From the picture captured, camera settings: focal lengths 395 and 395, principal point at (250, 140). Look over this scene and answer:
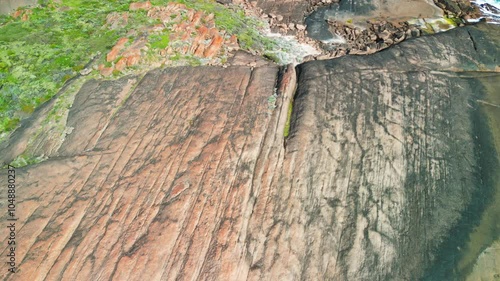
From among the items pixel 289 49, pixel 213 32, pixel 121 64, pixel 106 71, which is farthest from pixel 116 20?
pixel 289 49

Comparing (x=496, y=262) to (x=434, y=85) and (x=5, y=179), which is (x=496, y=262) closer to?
(x=434, y=85)

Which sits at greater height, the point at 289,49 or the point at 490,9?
the point at 490,9

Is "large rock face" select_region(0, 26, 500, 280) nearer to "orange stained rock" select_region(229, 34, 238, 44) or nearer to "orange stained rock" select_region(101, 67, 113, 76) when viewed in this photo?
"orange stained rock" select_region(101, 67, 113, 76)

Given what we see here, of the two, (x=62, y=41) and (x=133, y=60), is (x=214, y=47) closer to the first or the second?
(x=133, y=60)

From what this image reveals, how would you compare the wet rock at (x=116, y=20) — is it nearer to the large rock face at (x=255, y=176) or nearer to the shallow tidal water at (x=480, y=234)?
the large rock face at (x=255, y=176)

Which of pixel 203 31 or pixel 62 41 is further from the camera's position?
pixel 62 41

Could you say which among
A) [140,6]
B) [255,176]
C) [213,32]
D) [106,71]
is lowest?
[255,176]
